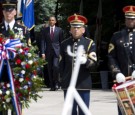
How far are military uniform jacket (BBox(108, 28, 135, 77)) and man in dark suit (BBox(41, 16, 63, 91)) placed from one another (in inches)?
328

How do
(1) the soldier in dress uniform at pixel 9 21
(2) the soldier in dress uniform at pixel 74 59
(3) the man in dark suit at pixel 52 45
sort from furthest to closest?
(3) the man in dark suit at pixel 52 45, (1) the soldier in dress uniform at pixel 9 21, (2) the soldier in dress uniform at pixel 74 59

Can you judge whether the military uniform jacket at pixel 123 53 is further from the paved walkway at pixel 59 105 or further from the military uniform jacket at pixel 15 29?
the paved walkway at pixel 59 105

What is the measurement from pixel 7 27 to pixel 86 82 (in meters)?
1.53

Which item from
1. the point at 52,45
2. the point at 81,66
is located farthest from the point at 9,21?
Answer: the point at 52,45

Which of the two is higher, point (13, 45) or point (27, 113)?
point (13, 45)

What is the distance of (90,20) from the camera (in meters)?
27.5

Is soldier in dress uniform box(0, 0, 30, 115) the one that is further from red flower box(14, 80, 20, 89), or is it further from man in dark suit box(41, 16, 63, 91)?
man in dark suit box(41, 16, 63, 91)

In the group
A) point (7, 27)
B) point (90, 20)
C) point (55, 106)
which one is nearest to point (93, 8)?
point (90, 20)

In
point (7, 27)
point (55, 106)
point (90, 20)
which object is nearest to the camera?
point (7, 27)

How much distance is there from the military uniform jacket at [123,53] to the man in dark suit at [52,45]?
832 cm

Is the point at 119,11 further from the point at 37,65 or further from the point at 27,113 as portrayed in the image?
the point at 37,65

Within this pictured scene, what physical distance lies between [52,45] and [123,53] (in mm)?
8745

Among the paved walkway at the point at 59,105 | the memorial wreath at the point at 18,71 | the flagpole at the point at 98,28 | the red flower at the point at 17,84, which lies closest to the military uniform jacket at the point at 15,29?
the memorial wreath at the point at 18,71

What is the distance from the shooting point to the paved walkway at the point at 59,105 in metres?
12.9
